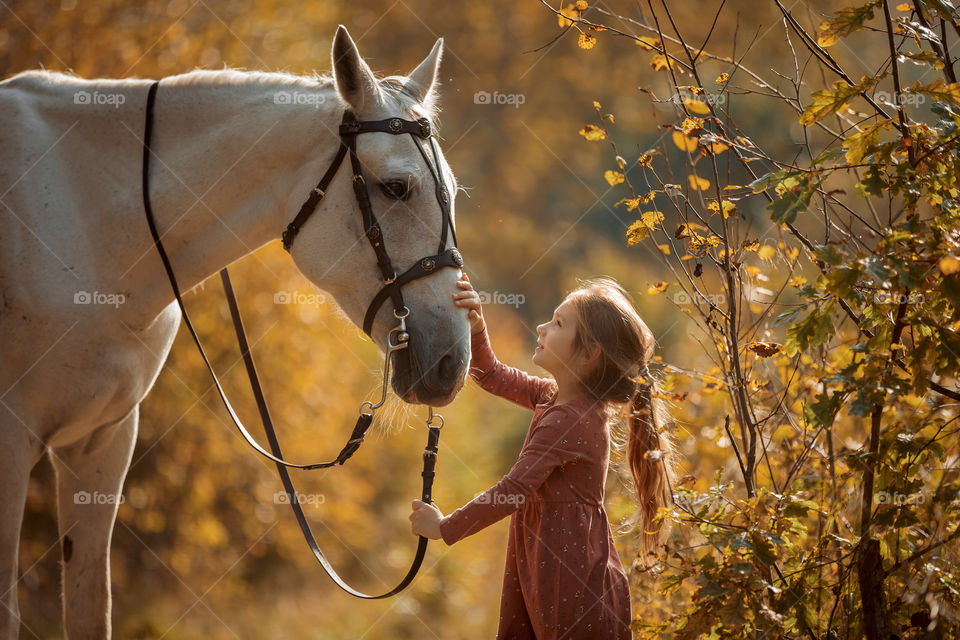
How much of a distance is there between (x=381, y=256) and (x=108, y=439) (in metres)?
1.22

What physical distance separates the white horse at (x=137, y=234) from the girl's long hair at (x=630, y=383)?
17.9 inches

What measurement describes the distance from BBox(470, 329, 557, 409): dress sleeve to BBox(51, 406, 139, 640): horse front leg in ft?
4.09

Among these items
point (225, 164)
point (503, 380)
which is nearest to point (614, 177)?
point (503, 380)

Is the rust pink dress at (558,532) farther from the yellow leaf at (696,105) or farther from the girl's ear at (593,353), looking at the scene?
the yellow leaf at (696,105)

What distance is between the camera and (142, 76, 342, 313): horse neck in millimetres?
2438

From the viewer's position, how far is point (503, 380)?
267 cm

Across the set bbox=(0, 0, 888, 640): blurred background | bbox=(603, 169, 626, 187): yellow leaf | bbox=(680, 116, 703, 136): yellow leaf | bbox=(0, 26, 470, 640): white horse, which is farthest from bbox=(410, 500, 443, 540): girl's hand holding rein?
bbox=(680, 116, 703, 136): yellow leaf

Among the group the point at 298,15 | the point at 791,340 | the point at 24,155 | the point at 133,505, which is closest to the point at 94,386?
the point at 24,155

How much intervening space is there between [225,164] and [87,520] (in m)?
1.34

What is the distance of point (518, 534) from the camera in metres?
2.31

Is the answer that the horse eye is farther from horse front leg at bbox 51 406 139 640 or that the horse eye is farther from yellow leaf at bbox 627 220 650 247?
horse front leg at bbox 51 406 139 640

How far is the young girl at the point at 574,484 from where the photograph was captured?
2.17 meters

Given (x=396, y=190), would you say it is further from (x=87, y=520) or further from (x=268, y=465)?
(x=268, y=465)

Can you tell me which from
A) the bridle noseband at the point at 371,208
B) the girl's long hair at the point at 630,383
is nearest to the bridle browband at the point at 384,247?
the bridle noseband at the point at 371,208
